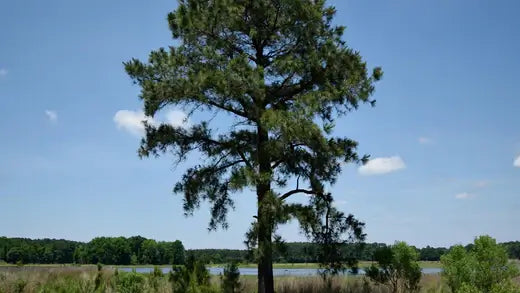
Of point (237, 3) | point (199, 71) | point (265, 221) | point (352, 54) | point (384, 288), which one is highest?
point (237, 3)

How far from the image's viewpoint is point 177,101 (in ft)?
42.5

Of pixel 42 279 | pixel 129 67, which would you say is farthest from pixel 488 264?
pixel 42 279

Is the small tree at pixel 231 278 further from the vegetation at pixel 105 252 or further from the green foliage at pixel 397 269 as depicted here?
the vegetation at pixel 105 252

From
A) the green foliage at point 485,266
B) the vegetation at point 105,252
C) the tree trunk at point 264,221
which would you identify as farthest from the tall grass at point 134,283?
the vegetation at point 105,252

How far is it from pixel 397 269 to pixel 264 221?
→ 4.70 metres

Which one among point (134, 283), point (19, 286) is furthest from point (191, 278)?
point (19, 286)

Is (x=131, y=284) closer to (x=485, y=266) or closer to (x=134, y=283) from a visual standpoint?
(x=134, y=283)

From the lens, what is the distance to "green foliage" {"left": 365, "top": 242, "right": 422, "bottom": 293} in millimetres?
13641

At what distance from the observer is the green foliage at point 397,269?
1364 centimetres

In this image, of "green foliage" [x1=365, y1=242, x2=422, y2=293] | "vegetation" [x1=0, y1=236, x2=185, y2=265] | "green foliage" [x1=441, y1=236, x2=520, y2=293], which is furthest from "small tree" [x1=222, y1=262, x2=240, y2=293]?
"vegetation" [x1=0, y1=236, x2=185, y2=265]

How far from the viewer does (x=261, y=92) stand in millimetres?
12086

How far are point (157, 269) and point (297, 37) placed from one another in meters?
8.00

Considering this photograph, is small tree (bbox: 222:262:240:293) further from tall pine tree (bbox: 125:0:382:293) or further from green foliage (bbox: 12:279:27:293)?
green foliage (bbox: 12:279:27:293)

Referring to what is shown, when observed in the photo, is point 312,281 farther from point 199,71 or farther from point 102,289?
point 199,71
